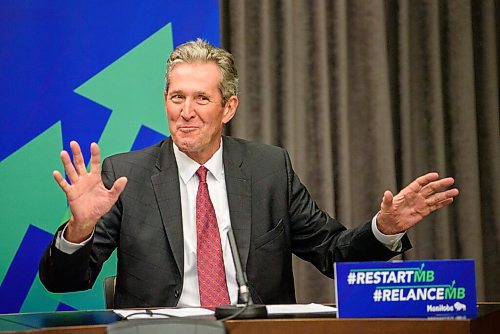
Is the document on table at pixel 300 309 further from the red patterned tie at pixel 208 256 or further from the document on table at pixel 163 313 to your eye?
the red patterned tie at pixel 208 256

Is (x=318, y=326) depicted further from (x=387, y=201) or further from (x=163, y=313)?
(x=387, y=201)

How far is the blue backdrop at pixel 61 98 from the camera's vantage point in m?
3.49

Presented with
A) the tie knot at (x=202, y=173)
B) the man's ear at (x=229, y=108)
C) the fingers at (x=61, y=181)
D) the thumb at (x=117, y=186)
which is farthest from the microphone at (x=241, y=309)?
the man's ear at (x=229, y=108)

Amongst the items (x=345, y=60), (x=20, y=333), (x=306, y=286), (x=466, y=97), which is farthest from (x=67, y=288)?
(x=466, y=97)

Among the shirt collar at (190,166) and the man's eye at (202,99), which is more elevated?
the man's eye at (202,99)

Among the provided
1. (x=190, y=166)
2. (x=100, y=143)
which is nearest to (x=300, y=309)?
(x=190, y=166)

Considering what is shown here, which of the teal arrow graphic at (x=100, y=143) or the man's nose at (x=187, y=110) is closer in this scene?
the man's nose at (x=187, y=110)

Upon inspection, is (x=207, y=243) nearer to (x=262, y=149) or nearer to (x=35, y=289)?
(x=262, y=149)

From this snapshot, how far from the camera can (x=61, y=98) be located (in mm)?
3572

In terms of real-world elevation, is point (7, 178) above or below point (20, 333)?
above

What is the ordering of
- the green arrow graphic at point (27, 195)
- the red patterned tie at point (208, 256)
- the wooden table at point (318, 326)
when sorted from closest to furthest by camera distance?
the wooden table at point (318, 326), the red patterned tie at point (208, 256), the green arrow graphic at point (27, 195)

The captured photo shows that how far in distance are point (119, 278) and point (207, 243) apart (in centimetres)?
34

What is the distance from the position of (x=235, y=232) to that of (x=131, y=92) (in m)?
1.10

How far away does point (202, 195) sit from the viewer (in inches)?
113
